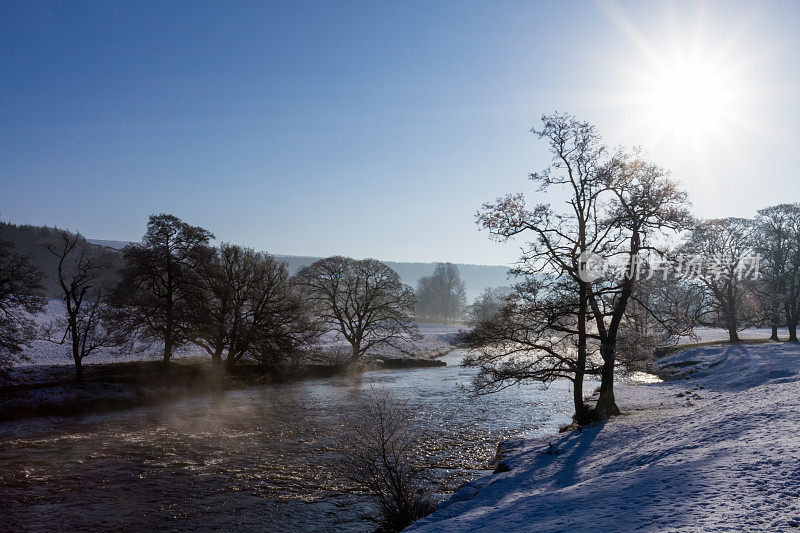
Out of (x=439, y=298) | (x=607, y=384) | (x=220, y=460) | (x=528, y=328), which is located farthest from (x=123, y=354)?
(x=439, y=298)

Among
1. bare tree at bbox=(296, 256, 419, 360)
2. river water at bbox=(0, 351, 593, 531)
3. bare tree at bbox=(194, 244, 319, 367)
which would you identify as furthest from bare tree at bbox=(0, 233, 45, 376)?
bare tree at bbox=(296, 256, 419, 360)

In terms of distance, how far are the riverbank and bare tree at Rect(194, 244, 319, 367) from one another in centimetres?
168

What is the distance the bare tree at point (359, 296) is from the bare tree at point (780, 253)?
108 ft

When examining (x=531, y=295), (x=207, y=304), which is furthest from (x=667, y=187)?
(x=207, y=304)

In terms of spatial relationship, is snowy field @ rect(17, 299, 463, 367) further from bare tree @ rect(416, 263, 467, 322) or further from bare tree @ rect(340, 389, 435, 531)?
bare tree @ rect(416, 263, 467, 322)

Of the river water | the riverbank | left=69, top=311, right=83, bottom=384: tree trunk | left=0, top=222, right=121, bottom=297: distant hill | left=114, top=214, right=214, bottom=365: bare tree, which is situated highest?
left=0, top=222, right=121, bottom=297: distant hill

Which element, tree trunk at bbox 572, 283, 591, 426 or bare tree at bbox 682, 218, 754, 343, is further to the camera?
bare tree at bbox 682, 218, 754, 343

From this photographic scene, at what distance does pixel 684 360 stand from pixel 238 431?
3613 cm

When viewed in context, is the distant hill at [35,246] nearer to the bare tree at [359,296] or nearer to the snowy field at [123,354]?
the snowy field at [123,354]

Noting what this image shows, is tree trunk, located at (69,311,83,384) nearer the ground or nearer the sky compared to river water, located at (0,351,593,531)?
nearer the sky

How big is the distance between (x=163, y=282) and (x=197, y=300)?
8.12 ft

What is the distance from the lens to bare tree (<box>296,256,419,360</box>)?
147 ft

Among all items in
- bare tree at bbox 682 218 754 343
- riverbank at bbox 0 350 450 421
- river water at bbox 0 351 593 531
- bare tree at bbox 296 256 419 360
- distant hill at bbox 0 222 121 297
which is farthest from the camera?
distant hill at bbox 0 222 121 297

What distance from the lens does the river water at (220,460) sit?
12.1m
